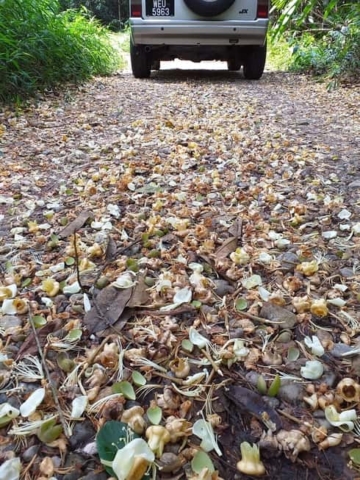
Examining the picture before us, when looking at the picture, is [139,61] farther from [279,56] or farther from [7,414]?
[7,414]

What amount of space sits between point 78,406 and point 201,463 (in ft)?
0.86

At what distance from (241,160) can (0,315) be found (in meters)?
1.59

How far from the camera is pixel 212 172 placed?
2.20 m

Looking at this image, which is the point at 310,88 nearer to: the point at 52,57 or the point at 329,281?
the point at 52,57

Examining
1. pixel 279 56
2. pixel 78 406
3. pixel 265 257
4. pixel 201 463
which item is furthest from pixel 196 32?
pixel 201 463

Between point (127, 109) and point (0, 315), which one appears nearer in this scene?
point (0, 315)

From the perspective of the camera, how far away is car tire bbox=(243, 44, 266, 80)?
17.6 ft

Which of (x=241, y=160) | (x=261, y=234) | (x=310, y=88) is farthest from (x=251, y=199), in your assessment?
(x=310, y=88)

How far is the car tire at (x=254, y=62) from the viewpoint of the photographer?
538 cm

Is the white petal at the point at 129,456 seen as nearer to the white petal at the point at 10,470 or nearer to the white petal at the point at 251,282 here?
the white petal at the point at 10,470

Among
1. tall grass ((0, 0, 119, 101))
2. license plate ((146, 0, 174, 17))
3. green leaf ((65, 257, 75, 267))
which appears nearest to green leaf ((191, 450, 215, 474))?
green leaf ((65, 257, 75, 267))

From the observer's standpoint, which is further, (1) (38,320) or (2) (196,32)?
(2) (196,32)

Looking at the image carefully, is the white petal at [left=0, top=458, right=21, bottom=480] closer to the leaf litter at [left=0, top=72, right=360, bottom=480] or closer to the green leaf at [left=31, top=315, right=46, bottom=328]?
the leaf litter at [left=0, top=72, right=360, bottom=480]

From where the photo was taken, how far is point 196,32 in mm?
4812
